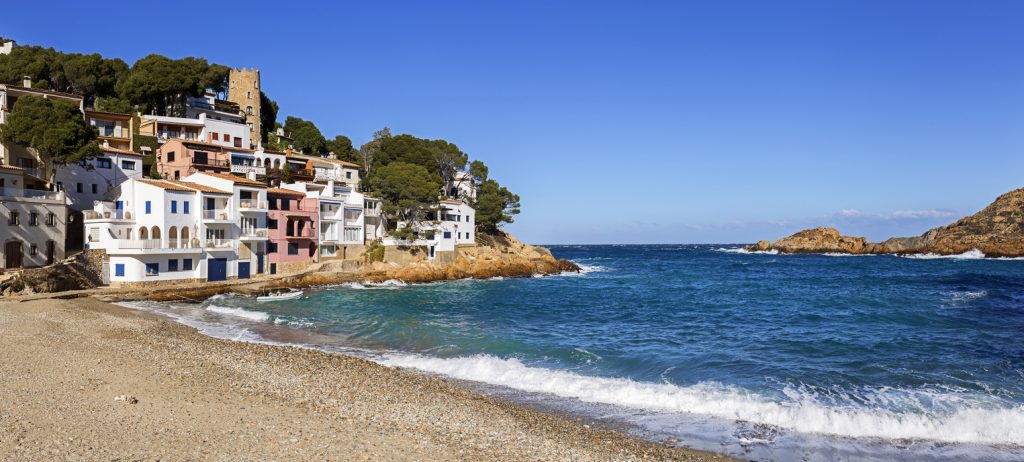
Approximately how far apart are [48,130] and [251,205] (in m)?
14.5

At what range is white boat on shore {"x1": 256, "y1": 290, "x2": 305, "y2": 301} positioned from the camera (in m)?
43.7

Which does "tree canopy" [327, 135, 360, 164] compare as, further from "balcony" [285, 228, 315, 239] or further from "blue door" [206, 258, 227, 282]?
"blue door" [206, 258, 227, 282]

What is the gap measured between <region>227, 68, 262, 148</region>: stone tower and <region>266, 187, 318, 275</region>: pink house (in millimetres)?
35975

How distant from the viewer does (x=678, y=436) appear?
14.4m

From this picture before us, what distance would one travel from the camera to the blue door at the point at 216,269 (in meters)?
48.0

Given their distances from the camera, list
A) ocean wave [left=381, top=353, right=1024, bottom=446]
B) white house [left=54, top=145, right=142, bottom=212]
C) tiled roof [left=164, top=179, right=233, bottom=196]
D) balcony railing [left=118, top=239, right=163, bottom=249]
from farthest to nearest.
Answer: white house [left=54, top=145, right=142, bottom=212], tiled roof [left=164, top=179, right=233, bottom=196], balcony railing [left=118, top=239, right=163, bottom=249], ocean wave [left=381, top=353, right=1024, bottom=446]

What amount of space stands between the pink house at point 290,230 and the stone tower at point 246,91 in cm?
3597

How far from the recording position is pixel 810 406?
656 inches

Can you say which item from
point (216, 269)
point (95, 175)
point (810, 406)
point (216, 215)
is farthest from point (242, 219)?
point (810, 406)

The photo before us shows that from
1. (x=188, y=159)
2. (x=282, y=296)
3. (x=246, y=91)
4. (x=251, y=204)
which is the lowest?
(x=282, y=296)

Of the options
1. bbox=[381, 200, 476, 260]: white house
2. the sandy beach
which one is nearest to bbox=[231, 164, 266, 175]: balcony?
bbox=[381, 200, 476, 260]: white house

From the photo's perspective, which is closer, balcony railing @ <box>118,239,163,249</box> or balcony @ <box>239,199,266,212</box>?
balcony railing @ <box>118,239,163,249</box>

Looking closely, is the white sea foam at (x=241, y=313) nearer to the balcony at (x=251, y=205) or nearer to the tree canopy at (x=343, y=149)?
the balcony at (x=251, y=205)

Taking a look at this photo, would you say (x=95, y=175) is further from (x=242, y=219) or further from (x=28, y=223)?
(x=242, y=219)
